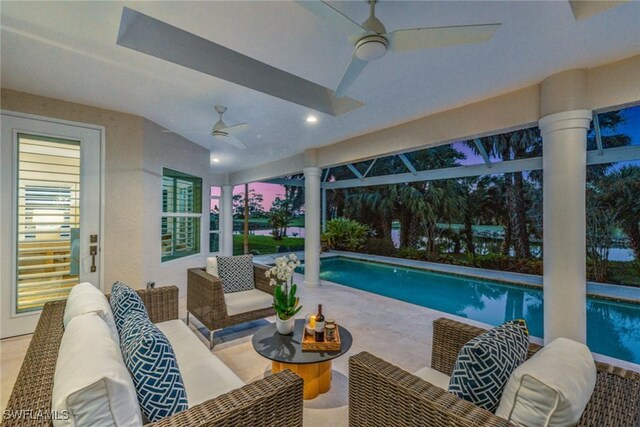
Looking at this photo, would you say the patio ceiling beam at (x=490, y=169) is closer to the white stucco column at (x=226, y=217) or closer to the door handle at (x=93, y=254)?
the white stucco column at (x=226, y=217)

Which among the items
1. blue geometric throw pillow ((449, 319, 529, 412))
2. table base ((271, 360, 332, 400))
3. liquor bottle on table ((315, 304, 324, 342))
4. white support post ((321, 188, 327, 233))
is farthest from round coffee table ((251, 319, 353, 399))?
white support post ((321, 188, 327, 233))

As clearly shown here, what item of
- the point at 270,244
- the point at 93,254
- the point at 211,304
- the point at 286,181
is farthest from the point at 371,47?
the point at 270,244

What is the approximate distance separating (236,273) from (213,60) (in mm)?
2372

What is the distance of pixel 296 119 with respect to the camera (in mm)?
3879

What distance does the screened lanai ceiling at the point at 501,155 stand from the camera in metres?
5.16

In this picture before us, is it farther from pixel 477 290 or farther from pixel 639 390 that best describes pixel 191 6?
pixel 477 290

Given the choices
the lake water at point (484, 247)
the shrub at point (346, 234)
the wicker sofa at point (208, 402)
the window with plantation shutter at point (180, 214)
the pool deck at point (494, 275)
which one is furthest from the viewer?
the shrub at point (346, 234)

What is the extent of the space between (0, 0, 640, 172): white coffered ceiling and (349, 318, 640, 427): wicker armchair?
207cm

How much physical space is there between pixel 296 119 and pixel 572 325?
12.0ft

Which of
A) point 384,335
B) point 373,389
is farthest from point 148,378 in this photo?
point 384,335

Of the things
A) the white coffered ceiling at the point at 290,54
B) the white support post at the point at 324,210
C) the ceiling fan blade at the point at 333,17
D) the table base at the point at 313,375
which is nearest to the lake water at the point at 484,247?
the white support post at the point at 324,210

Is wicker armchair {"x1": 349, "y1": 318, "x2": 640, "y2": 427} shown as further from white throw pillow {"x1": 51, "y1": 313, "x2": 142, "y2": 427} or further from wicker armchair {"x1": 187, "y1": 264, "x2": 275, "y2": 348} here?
wicker armchair {"x1": 187, "y1": 264, "x2": 275, "y2": 348}

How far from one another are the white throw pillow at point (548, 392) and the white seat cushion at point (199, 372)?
131 cm

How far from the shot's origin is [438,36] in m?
1.62
